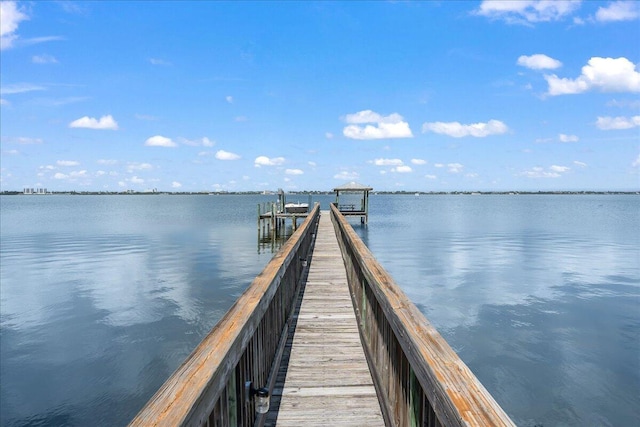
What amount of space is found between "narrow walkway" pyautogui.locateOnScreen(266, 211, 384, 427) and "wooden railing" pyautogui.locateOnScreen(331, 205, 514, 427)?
8.5 inches

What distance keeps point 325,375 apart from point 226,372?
251 centimetres

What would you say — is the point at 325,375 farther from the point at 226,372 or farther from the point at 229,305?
the point at 229,305

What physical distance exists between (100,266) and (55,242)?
1573cm

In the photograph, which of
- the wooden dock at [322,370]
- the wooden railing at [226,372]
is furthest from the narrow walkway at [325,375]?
the wooden railing at [226,372]

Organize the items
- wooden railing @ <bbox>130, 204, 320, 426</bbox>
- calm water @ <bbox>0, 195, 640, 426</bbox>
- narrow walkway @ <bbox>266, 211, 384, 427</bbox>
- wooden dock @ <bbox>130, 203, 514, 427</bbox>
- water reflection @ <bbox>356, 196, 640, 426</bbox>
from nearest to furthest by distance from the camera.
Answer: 1. wooden railing @ <bbox>130, 204, 320, 426</bbox>
2. wooden dock @ <bbox>130, 203, 514, 427</bbox>
3. narrow walkway @ <bbox>266, 211, 384, 427</bbox>
4. water reflection @ <bbox>356, 196, 640, 426</bbox>
5. calm water @ <bbox>0, 195, 640, 426</bbox>

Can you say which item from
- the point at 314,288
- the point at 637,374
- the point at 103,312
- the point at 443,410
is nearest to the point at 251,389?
the point at 443,410

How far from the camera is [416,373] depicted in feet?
7.14

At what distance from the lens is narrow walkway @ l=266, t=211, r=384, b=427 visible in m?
3.50

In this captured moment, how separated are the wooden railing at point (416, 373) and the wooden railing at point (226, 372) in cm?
111

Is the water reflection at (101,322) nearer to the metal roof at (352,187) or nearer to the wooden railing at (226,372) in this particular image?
the wooden railing at (226,372)

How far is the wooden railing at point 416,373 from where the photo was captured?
63.2 inches

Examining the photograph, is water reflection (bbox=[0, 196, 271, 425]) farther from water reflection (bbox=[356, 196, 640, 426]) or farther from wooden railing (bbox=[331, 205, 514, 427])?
water reflection (bbox=[356, 196, 640, 426])

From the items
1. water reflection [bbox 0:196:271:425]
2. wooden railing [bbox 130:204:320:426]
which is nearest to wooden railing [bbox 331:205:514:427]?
wooden railing [bbox 130:204:320:426]

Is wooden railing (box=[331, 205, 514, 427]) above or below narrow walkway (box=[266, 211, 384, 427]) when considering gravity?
above
